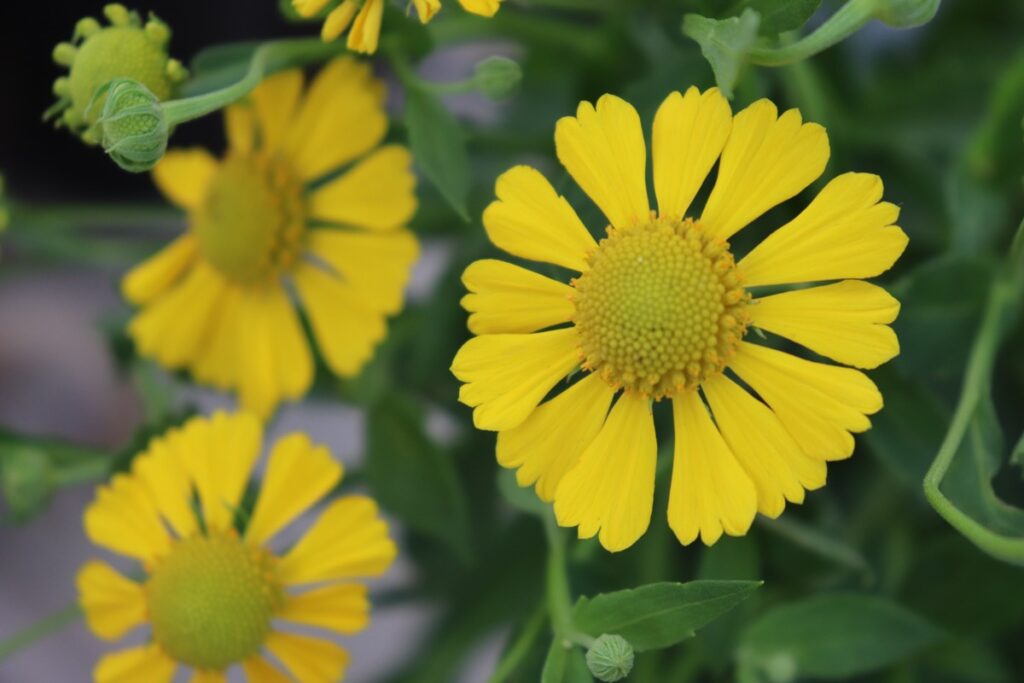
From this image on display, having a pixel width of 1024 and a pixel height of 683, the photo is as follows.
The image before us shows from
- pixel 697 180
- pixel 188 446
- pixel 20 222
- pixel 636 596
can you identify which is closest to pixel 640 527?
pixel 636 596

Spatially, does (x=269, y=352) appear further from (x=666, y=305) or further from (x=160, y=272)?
(x=666, y=305)

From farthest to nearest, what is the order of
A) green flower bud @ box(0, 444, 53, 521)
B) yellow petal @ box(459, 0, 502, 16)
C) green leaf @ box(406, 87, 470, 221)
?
green flower bud @ box(0, 444, 53, 521) < green leaf @ box(406, 87, 470, 221) < yellow petal @ box(459, 0, 502, 16)

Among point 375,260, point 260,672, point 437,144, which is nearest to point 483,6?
point 437,144

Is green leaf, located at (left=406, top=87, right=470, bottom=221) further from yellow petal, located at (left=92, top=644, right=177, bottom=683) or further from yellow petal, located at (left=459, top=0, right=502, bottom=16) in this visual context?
yellow petal, located at (left=92, top=644, right=177, bottom=683)

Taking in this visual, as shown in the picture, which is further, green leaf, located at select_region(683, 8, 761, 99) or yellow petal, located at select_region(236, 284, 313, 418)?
yellow petal, located at select_region(236, 284, 313, 418)

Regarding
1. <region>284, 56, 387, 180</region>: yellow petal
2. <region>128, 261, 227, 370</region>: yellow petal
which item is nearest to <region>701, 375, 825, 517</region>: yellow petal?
<region>284, 56, 387, 180</region>: yellow petal

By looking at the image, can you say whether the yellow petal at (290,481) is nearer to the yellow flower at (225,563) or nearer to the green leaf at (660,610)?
the yellow flower at (225,563)

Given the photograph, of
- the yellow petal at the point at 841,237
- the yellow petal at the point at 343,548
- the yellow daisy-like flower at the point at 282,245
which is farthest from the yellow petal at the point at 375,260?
the yellow petal at the point at 841,237
